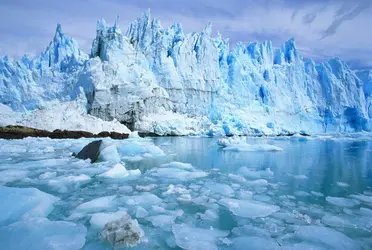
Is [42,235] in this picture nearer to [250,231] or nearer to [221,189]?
[250,231]

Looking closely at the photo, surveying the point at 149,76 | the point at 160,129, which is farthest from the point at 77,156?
the point at 149,76

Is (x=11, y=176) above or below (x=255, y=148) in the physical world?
below

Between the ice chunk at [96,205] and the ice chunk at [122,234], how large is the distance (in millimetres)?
801

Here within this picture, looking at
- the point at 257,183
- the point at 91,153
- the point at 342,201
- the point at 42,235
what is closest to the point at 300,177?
the point at 257,183

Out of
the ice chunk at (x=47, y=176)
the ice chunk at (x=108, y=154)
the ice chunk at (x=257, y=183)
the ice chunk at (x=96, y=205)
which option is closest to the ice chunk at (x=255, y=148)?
the ice chunk at (x=108, y=154)

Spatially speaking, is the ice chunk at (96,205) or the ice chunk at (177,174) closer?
the ice chunk at (96,205)

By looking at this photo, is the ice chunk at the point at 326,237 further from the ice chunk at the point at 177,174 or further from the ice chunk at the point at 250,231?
the ice chunk at the point at 177,174

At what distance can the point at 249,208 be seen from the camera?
2.95m

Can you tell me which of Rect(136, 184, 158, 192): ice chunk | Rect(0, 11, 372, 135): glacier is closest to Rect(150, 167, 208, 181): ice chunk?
Rect(136, 184, 158, 192): ice chunk

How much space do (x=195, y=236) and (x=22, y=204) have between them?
5.76ft

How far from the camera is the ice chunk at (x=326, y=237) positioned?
2111 mm

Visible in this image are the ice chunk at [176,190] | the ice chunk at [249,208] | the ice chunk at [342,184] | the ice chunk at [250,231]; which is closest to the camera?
the ice chunk at [250,231]

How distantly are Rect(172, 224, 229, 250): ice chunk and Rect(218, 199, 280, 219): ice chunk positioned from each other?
0.58 m

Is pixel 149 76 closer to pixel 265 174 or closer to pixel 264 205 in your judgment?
pixel 265 174
